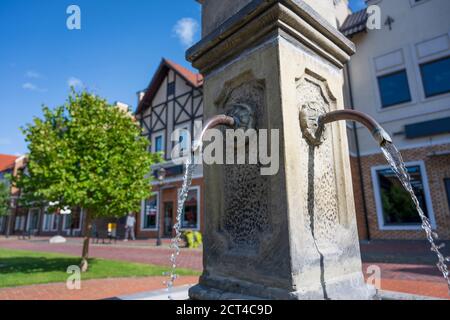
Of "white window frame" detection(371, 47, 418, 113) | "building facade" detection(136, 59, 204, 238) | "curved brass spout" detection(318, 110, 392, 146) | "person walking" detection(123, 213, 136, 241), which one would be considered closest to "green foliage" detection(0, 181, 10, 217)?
"person walking" detection(123, 213, 136, 241)

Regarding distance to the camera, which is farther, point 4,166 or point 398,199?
point 4,166

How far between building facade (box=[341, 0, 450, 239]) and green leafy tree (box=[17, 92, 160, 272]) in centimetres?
952

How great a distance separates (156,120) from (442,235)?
1727 cm

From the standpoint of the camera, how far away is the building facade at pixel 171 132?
17.9 metres

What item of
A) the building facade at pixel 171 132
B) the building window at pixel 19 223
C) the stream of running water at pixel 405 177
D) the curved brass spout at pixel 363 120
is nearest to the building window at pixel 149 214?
the building facade at pixel 171 132

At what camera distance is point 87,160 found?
7.21 metres

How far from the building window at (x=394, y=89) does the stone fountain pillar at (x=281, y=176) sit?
11.9 metres

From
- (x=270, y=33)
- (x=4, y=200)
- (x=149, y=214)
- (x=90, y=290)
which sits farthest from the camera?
(x=4, y=200)

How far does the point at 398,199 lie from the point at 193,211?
10.7 metres

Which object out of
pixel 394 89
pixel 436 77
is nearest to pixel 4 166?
pixel 394 89

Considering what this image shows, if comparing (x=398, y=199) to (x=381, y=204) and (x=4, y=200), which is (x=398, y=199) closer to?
(x=381, y=204)
